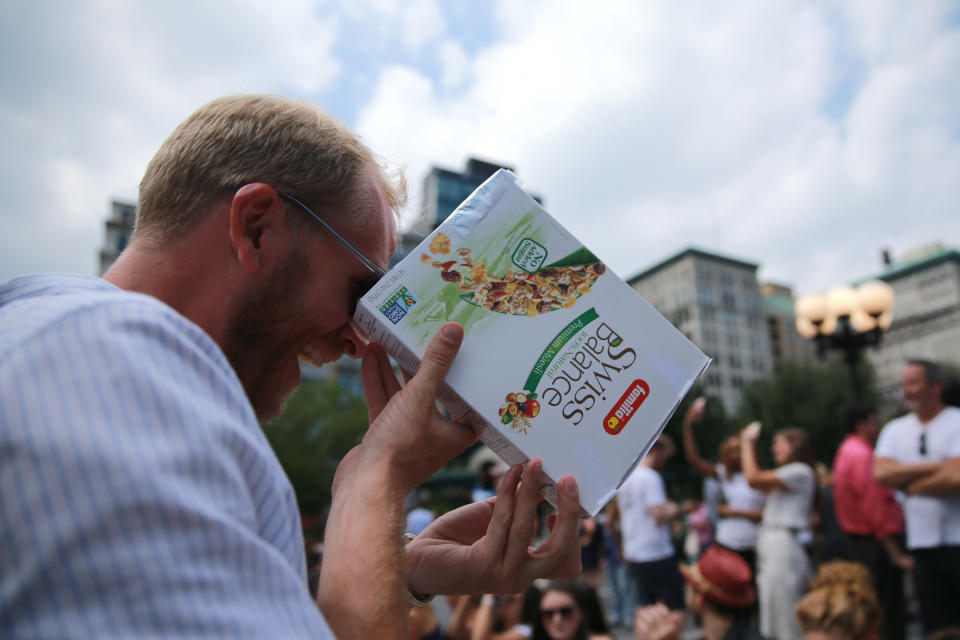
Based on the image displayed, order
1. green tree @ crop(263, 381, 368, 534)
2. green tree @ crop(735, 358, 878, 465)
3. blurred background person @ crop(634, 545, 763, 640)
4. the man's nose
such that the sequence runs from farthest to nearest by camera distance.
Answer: green tree @ crop(735, 358, 878, 465)
green tree @ crop(263, 381, 368, 534)
blurred background person @ crop(634, 545, 763, 640)
the man's nose

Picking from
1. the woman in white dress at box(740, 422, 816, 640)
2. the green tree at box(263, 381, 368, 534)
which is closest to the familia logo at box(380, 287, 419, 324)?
the woman in white dress at box(740, 422, 816, 640)

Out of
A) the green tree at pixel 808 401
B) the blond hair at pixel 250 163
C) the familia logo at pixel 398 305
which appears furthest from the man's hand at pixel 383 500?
the green tree at pixel 808 401

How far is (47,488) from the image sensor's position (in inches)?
25.1

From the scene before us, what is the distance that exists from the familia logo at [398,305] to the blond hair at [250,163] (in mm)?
208

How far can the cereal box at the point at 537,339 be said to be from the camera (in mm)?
1440

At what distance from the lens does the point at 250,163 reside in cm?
143

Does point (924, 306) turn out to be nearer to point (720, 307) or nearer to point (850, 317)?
point (720, 307)

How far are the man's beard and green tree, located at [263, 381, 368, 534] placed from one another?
32670mm

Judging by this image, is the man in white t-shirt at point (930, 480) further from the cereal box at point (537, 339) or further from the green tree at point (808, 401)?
the green tree at point (808, 401)

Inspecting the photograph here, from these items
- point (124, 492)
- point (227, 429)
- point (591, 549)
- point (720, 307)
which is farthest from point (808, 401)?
point (720, 307)

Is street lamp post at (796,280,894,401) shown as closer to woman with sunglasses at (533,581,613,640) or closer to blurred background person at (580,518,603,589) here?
blurred background person at (580,518,603,589)

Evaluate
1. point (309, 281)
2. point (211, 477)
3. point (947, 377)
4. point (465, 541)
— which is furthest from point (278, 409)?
point (947, 377)

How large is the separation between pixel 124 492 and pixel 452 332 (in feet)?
2.69

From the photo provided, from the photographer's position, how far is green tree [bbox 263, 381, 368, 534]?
33344 mm
